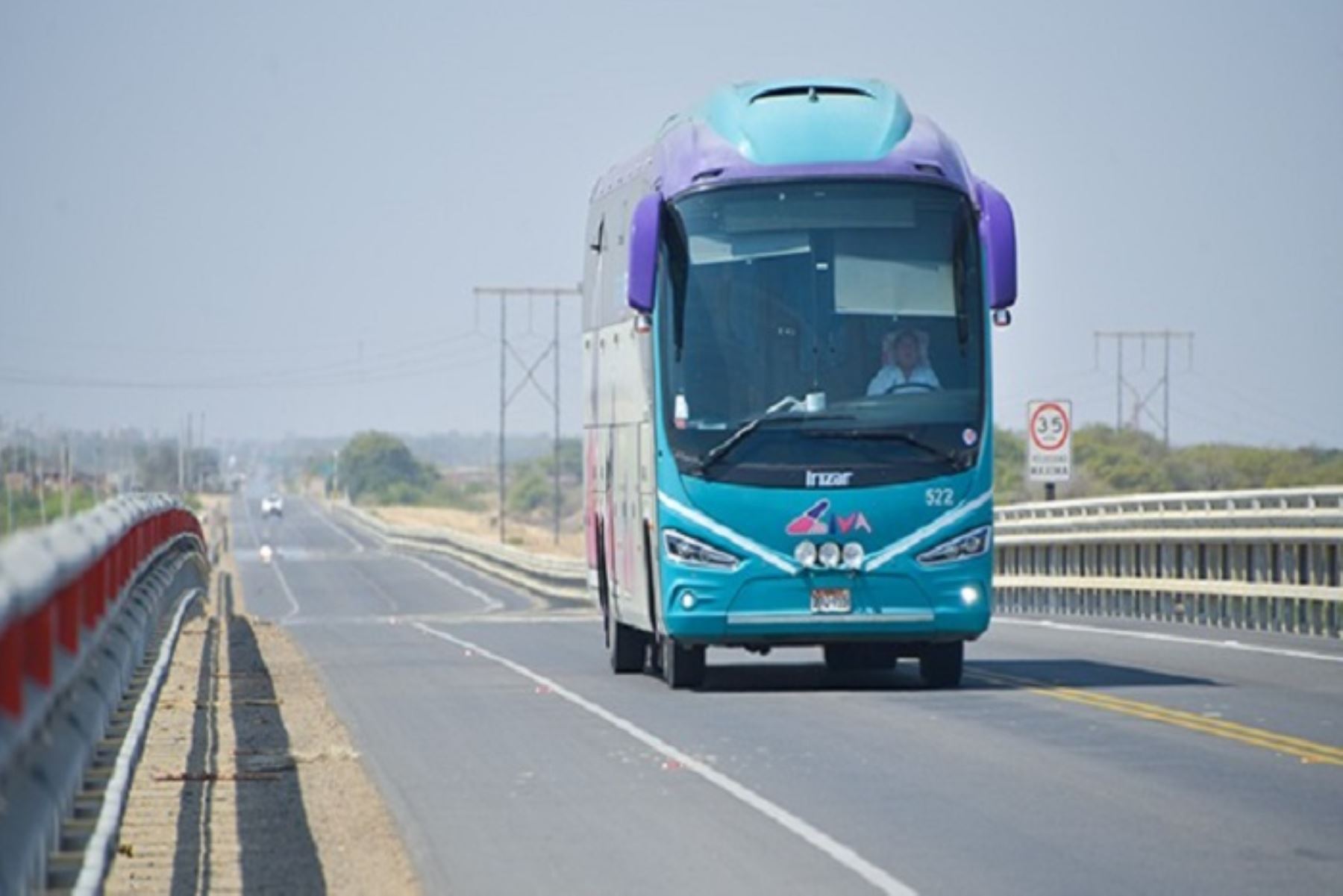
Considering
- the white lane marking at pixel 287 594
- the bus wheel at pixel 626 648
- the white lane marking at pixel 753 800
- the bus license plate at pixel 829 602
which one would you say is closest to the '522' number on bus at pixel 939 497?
the bus license plate at pixel 829 602

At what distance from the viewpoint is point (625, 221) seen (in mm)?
26188

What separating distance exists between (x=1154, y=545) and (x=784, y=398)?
1764 centimetres

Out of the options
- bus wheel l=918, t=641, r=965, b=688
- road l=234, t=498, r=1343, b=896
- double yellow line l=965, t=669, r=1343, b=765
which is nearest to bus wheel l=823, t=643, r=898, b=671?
road l=234, t=498, r=1343, b=896

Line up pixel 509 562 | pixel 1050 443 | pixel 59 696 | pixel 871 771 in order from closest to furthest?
pixel 59 696
pixel 871 771
pixel 1050 443
pixel 509 562

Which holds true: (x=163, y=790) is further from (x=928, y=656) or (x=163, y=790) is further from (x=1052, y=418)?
(x=1052, y=418)

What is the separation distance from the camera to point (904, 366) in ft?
76.0

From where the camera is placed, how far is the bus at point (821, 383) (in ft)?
75.6

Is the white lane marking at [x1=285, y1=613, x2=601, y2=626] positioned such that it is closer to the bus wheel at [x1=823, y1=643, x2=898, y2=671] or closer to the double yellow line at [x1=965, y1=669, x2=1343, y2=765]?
the bus wheel at [x1=823, y1=643, x2=898, y2=671]

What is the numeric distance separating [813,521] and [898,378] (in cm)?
125

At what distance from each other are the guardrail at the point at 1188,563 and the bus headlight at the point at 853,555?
31.0 feet

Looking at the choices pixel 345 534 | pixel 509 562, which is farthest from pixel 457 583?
pixel 345 534

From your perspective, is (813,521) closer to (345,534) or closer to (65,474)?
(65,474)

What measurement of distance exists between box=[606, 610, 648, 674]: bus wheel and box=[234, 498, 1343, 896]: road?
0.31 m

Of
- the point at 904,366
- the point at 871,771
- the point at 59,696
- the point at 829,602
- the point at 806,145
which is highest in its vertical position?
the point at 806,145
